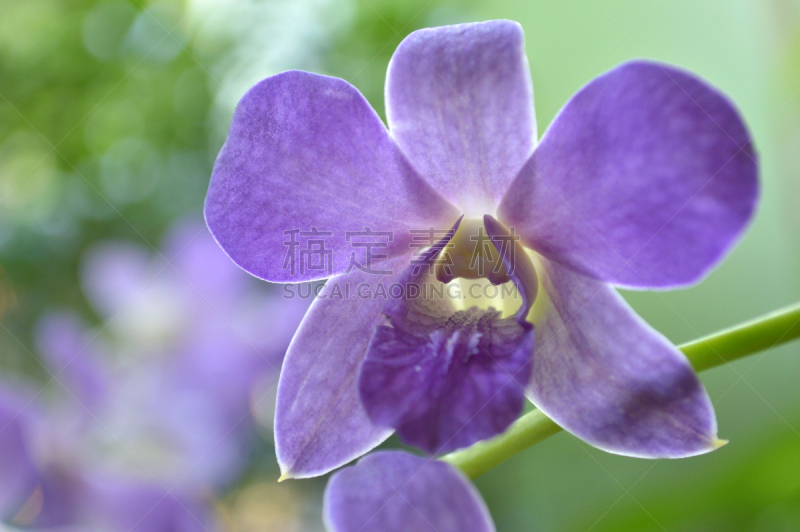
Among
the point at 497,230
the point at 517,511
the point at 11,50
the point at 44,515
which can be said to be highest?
the point at 11,50

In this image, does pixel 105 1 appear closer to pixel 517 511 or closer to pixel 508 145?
pixel 508 145

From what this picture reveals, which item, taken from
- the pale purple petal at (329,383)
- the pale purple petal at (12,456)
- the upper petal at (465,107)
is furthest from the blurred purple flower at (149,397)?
the upper petal at (465,107)

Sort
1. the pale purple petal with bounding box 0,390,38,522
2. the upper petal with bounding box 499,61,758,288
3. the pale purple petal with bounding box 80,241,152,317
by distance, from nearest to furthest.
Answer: the upper petal with bounding box 499,61,758,288 → the pale purple petal with bounding box 0,390,38,522 → the pale purple petal with bounding box 80,241,152,317

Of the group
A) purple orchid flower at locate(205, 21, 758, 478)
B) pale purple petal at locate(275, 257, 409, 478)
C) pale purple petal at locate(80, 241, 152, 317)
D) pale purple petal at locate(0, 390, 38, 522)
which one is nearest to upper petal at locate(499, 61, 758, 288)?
purple orchid flower at locate(205, 21, 758, 478)

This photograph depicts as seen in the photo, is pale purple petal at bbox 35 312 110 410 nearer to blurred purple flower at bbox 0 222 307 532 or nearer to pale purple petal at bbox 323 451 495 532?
blurred purple flower at bbox 0 222 307 532

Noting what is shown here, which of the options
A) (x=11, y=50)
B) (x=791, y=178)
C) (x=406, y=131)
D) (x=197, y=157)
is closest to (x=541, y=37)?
(x=791, y=178)

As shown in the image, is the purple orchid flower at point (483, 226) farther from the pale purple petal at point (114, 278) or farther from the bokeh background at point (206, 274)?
the pale purple petal at point (114, 278)

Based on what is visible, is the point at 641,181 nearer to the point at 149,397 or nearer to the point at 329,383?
the point at 329,383

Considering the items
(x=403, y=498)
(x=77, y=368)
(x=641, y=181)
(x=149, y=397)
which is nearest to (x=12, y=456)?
(x=77, y=368)
